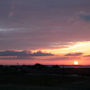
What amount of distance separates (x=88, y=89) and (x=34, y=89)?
559cm

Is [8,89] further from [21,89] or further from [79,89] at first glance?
[79,89]

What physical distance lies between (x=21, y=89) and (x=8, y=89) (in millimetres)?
1389

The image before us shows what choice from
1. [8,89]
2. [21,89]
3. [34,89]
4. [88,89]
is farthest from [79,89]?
[8,89]

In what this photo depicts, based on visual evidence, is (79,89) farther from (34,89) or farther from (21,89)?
(21,89)

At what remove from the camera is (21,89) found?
20516mm

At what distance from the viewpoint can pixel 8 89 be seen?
20.7 m

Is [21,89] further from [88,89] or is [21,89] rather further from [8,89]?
[88,89]

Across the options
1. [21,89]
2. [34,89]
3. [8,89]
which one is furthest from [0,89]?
[34,89]

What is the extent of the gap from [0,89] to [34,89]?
3584 mm

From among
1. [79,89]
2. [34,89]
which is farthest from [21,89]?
[79,89]

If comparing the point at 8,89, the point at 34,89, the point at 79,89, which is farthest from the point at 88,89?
the point at 8,89

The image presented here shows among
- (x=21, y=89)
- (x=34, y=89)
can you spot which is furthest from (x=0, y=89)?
(x=34, y=89)

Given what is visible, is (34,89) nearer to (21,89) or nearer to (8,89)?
(21,89)

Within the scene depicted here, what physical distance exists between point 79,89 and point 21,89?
5.99 meters
